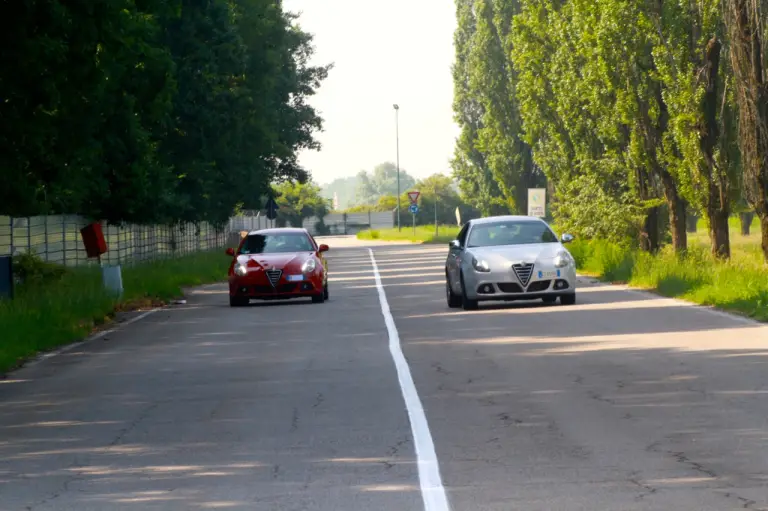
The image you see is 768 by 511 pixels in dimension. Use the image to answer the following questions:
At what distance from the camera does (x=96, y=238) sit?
3319 cm

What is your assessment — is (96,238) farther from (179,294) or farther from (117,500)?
(117,500)

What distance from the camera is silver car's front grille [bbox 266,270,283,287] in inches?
1159

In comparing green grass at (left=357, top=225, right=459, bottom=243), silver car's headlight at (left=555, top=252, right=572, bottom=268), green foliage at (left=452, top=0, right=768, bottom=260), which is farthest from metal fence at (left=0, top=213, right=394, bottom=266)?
green grass at (left=357, top=225, right=459, bottom=243)

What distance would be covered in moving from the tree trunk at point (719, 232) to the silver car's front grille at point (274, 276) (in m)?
9.55

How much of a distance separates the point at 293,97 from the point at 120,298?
50.0m

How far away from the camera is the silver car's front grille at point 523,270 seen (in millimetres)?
24859

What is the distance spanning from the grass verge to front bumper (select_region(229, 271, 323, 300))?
21.9 ft

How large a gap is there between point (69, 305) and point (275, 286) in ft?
18.6

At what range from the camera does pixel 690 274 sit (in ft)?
95.3

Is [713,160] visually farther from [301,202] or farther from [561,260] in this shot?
[301,202]

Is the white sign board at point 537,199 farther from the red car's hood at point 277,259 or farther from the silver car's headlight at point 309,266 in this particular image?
the silver car's headlight at point 309,266

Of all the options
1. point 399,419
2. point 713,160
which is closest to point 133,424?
point 399,419

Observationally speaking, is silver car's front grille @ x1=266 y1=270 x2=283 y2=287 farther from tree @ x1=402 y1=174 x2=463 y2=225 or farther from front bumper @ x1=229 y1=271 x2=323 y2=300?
tree @ x1=402 y1=174 x2=463 y2=225

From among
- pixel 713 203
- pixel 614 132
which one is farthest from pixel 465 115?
pixel 713 203
